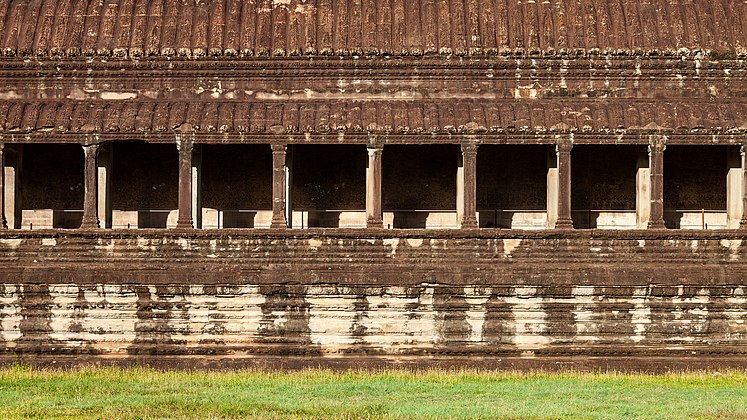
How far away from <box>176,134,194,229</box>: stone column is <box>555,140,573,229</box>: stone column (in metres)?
5.70

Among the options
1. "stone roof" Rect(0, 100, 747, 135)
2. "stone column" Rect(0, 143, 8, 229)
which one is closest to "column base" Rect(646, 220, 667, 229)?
"stone roof" Rect(0, 100, 747, 135)

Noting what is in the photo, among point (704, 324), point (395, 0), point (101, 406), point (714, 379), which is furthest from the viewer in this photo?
point (395, 0)

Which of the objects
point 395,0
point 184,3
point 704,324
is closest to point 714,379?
point 704,324

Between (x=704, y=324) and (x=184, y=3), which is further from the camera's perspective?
(x=184, y=3)

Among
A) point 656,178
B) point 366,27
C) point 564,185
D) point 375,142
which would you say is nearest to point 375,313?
point 375,142

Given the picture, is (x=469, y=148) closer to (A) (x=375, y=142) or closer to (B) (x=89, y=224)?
(A) (x=375, y=142)

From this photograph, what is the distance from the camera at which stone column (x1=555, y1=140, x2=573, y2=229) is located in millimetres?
23172

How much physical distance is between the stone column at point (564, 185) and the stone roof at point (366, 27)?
1.99 meters

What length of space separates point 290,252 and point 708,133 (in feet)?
22.0

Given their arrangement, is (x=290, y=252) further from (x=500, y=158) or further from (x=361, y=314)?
(x=500, y=158)

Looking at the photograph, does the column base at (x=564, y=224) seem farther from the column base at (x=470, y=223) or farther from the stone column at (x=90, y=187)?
the stone column at (x=90, y=187)

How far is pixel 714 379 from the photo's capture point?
68.0ft

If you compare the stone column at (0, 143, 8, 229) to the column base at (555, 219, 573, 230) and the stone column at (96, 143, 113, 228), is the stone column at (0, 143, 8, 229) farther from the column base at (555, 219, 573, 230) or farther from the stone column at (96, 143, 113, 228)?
the column base at (555, 219, 573, 230)

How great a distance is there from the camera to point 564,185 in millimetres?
23297
